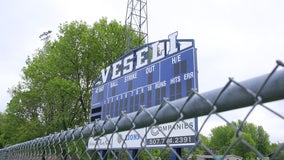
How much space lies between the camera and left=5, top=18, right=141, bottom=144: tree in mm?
15633

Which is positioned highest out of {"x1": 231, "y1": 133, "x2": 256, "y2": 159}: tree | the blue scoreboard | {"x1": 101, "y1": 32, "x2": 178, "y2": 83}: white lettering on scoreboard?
{"x1": 101, "y1": 32, "x2": 178, "y2": 83}: white lettering on scoreboard

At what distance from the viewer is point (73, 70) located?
15883 mm

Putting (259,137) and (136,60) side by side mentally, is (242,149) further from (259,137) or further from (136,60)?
(259,137)

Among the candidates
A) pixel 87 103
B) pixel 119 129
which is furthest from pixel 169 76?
pixel 87 103

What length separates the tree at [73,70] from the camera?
15.6 m

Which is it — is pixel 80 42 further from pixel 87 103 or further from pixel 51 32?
pixel 51 32

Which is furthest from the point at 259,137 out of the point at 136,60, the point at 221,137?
the point at 136,60

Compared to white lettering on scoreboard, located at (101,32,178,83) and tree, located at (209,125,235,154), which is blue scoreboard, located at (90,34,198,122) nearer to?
white lettering on scoreboard, located at (101,32,178,83)

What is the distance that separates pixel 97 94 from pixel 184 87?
4.50 m

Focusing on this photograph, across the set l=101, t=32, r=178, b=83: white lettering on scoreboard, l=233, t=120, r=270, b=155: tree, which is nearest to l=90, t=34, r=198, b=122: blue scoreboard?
l=101, t=32, r=178, b=83: white lettering on scoreboard

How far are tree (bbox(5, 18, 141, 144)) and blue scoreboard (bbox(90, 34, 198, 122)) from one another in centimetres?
545

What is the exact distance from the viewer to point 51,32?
27.5 m

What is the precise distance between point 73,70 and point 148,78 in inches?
354

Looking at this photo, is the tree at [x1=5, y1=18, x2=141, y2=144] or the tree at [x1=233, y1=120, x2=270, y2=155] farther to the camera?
the tree at [x1=233, y1=120, x2=270, y2=155]
